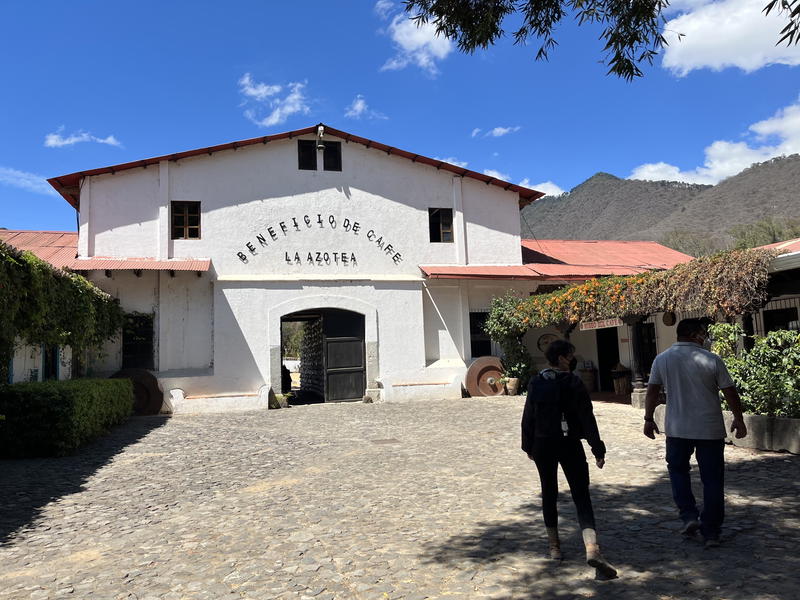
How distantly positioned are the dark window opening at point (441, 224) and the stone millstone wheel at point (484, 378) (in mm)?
3670

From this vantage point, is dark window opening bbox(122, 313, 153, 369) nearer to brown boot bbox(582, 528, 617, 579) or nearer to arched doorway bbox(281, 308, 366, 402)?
arched doorway bbox(281, 308, 366, 402)

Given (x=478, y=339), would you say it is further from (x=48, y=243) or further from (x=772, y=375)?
(x=48, y=243)

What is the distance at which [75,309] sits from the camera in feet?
36.4

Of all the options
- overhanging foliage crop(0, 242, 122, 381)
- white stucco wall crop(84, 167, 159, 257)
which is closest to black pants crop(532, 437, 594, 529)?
overhanging foliage crop(0, 242, 122, 381)

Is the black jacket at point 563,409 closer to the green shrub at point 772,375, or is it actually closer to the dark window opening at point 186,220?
the green shrub at point 772,375

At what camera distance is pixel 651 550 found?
4043 mm

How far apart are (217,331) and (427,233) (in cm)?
625

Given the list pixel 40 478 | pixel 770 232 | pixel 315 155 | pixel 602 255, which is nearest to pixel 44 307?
pixel 40 478

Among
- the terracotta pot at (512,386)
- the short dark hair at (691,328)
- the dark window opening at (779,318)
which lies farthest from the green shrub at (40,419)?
the dark window opening at (779,318)

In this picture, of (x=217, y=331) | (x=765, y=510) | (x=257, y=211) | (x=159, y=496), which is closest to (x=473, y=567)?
(x=765, y=510)

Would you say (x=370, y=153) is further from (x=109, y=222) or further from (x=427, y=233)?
(x=109, y=222)

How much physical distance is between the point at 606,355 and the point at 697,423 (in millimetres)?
13826

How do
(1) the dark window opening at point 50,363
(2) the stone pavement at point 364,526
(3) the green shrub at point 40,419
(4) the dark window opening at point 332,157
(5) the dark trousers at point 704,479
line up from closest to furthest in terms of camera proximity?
(2) the stone pavement at point 364,526 → (5) the dark trousers at point 704,479 → (3) the green shrub at point 40,419 → (1) the dark window opening at point 50,363 → (4) the dark window opening at point 332,157

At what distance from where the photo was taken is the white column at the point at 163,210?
48.9 feet
